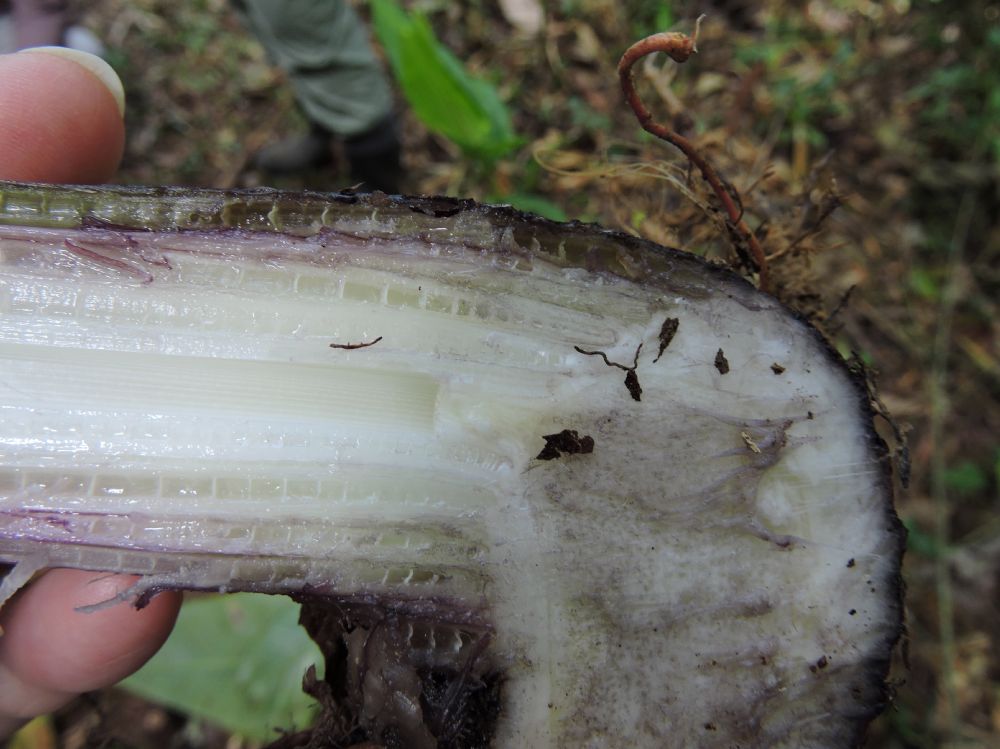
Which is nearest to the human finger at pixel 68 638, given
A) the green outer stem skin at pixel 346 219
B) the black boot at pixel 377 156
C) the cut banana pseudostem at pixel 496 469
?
the cut banana pseudostem at pixel 496 469

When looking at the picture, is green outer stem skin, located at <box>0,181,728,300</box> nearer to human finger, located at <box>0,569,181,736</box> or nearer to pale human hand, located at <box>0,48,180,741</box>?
pale human hand, located at <box>0,48,180,741</box>

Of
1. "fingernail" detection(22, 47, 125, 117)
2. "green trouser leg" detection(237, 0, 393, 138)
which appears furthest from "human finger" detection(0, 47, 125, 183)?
"green trouser leg" detection(237, 0, 393, 138)

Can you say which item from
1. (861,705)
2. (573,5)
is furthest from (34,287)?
(573,5)

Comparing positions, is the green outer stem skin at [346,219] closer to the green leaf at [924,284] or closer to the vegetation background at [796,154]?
the vegetation background at [796,154]

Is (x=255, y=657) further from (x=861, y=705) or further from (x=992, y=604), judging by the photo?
(x=992, y=604)

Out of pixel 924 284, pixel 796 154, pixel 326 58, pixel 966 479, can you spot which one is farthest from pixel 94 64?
pixel 966 479

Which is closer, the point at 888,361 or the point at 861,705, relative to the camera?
the point at 861,705

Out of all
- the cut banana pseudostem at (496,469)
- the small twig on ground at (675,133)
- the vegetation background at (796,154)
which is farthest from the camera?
the vegetation background at (796,154)
